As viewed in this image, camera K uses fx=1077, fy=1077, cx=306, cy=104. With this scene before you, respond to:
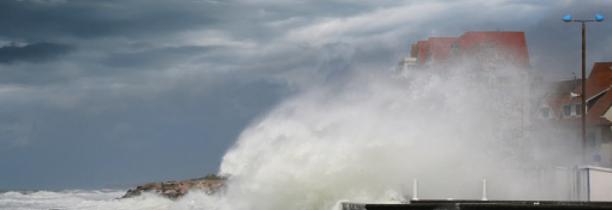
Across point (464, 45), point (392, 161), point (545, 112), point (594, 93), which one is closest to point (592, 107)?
point (594, 93)

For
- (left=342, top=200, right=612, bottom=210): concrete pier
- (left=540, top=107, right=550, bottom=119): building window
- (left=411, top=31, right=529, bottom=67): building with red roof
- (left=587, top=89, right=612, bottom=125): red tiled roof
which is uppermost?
(left=411, top=31, right=529, bottom=67): building with red roof

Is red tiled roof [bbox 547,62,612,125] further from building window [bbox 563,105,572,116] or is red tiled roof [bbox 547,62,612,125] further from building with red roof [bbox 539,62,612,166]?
building window [bbox 563,105,572,116]

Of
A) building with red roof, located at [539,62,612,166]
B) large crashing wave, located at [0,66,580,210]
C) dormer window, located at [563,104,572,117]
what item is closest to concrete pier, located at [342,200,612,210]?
large crashing wave, located at [0,66,580,210]

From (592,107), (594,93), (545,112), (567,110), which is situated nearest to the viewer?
(592,107)

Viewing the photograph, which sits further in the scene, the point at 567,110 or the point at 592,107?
the point at 567,110

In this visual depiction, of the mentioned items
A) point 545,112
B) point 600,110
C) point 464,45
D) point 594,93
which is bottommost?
point 600,110

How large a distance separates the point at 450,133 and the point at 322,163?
24.6 feet

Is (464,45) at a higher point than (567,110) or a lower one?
higher

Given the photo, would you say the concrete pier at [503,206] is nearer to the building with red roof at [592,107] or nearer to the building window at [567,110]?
the building with red roof at [592,107]

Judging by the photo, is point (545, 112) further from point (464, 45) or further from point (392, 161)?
point (392, 161)

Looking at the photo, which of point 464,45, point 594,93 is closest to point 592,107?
point 594,93

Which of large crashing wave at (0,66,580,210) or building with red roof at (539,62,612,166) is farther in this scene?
building with red roof at (539,62,612,166)

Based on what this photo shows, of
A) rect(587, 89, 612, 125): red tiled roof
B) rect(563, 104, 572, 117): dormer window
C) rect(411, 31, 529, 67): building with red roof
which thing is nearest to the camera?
rect(587, 89, 612, 125): red tiled roof

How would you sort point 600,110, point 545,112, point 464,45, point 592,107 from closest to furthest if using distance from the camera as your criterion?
1. point 600,110
2. point 592,107
3. point 545,112
4. point 464,45
